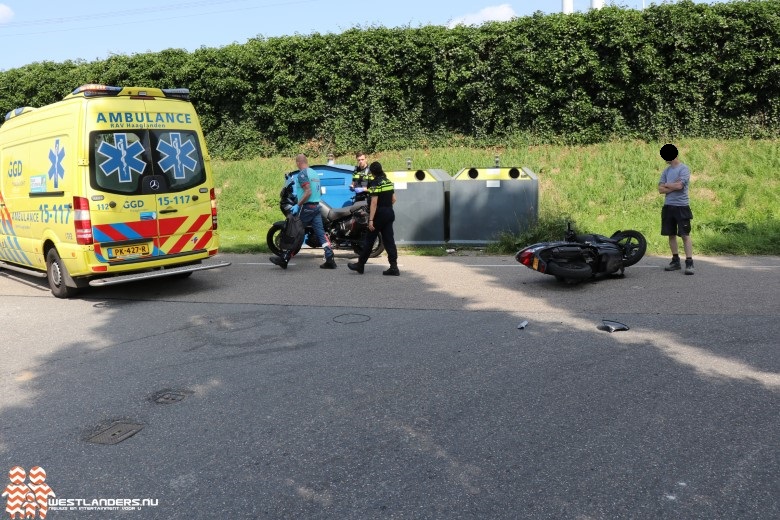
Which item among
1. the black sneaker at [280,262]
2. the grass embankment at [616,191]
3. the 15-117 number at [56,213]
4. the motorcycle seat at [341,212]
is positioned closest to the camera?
the 15-117 number at [56,213]

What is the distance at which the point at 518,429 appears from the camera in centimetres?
429

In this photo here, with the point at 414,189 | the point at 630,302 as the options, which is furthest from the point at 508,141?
the point at 630,302

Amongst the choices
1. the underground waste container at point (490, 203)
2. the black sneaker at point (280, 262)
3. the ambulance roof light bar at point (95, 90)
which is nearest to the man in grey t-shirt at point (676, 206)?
the underground waste container at point (490, 203)

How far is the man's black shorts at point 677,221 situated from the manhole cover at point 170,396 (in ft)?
23.8

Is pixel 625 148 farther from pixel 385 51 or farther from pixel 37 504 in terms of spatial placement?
pixel 37 504

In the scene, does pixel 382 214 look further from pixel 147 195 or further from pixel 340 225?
pixel 147 195

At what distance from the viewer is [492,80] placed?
1866 centimetres

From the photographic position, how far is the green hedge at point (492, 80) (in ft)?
54.4

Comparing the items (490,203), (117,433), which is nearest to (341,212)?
(490,203)

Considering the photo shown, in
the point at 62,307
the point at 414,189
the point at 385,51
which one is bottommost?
the point at 62,307

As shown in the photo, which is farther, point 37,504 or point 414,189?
point 414,189

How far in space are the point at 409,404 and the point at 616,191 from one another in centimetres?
1187

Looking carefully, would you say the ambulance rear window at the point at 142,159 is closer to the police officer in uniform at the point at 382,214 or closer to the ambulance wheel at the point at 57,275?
the ambulance wheel at the point at 57,275

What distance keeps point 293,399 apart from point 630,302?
4516mm
